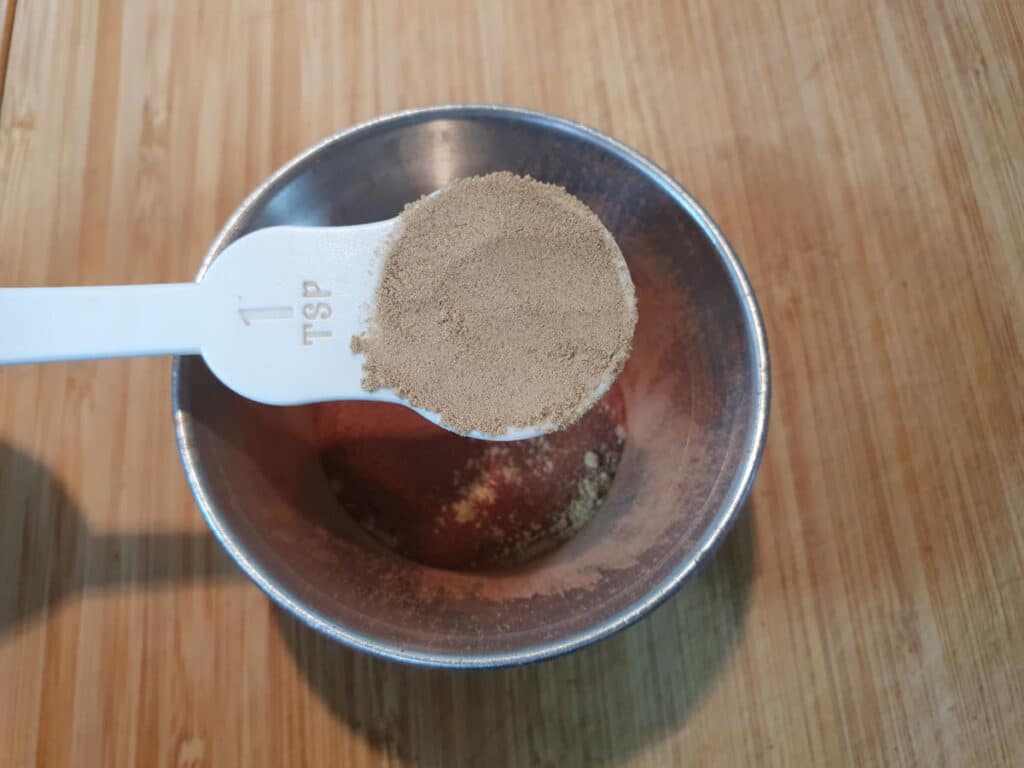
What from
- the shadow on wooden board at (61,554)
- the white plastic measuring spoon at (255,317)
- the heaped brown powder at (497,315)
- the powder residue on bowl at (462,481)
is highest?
the heaped brown powder at (497,315)

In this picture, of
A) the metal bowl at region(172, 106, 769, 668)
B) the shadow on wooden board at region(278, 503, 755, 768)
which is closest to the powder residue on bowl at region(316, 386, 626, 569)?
the metal bowl at region(172, 106, 769, 668)

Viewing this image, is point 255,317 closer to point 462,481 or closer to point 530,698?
point 462,481

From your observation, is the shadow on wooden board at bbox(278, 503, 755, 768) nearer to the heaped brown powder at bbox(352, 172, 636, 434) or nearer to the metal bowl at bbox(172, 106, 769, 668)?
the metal bowl at bbox(172, 106, 769, 668)

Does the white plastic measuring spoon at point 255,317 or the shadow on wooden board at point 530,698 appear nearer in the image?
the white plastic measuring spoon at point 255,317

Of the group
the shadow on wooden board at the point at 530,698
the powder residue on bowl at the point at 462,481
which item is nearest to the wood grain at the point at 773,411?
the shadow on wooden board at the point at 530,698

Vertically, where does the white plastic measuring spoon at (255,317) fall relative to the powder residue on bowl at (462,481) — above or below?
above

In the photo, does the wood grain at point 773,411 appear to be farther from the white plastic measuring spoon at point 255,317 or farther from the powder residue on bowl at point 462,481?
the white plastic measuring spoon at point 255,317

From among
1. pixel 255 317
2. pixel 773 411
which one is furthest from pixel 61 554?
pixel 773 411
